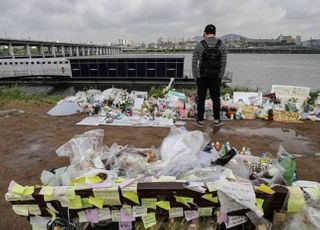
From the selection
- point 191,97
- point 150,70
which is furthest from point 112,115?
point 150,70

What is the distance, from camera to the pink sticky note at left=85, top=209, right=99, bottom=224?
1646mm

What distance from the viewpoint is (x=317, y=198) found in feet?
5.01

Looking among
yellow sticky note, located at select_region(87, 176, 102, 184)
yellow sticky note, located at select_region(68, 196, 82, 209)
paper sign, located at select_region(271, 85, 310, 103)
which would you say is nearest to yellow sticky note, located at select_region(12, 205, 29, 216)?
yellow sticky note, located at select_region(68, 196, 82, 209)

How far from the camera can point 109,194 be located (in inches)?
62.5

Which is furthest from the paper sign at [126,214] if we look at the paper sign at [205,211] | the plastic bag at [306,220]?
the plastic bag at [306,220]

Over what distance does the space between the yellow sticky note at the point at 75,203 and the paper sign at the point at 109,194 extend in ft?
0.39

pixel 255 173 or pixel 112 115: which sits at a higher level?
pixel 255 173

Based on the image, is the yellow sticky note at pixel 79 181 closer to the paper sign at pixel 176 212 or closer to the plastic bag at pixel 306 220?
the paper sign at pixel 176 212

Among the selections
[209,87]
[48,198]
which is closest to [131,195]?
[48,198]

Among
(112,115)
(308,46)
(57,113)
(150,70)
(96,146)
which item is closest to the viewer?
(96,146)

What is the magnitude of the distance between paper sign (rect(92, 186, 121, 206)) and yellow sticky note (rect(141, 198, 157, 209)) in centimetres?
15

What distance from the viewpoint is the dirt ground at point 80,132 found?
2935mm

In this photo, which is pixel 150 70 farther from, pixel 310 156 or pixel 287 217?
pixel 287 217

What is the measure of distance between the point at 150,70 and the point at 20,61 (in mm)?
12926
